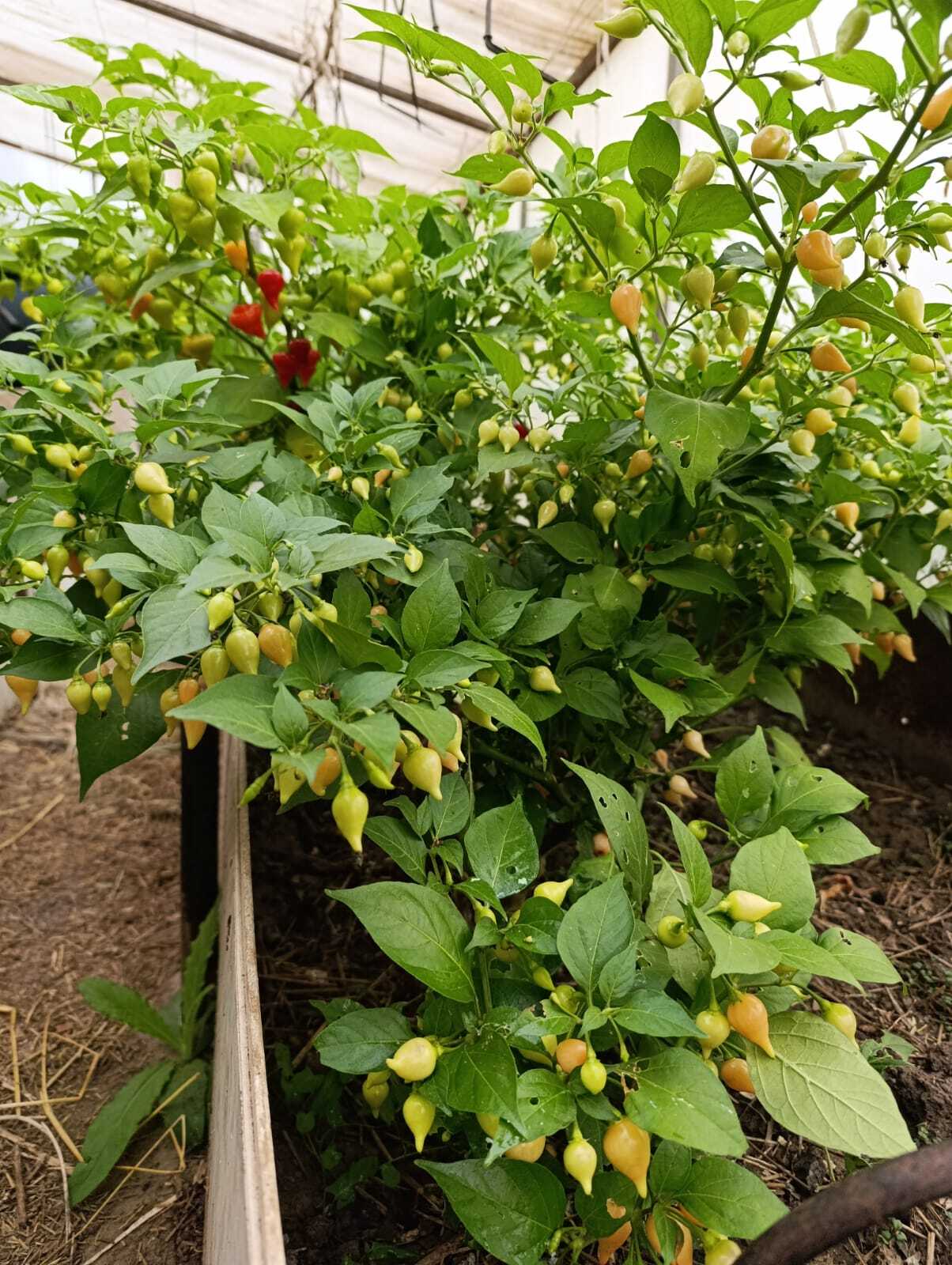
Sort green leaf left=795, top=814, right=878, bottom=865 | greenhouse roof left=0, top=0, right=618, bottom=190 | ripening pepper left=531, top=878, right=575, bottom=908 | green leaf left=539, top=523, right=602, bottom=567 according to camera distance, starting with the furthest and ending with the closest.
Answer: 1. greenhouse roof left=0, top=0, right=618, bottom=190
2. green leaf left=539, top=523, right=602, bottom=567
3. green leaf left=795, top=814, right=878, bottom=865
4. ripening pepper left=531, top=878, right=575, bottom=908

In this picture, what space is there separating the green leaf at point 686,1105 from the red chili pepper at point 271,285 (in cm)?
88

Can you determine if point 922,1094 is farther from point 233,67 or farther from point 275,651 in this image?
point 233,67

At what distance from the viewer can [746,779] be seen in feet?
2.27

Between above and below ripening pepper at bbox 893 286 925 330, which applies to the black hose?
below

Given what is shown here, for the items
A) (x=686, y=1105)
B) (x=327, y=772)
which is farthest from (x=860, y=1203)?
(x=327, y=772)

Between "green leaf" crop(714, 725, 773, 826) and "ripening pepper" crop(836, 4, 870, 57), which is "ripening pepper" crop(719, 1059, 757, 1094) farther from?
"ripening pepper" crop(836, 4, 870, 57)

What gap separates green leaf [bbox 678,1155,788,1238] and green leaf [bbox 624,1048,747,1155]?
0.05 metres

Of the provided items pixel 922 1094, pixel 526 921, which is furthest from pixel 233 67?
pixel 922 1094

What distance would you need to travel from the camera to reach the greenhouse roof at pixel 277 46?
5.61 feet

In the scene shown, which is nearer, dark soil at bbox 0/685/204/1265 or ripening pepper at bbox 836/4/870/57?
ripening pepper at bbox 836/4/870/57

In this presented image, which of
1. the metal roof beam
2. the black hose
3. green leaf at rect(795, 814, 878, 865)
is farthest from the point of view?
the metal roof beam

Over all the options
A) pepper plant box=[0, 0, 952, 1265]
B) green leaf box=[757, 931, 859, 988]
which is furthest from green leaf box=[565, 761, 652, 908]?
green leaf box=[757, 931, 859, 988]

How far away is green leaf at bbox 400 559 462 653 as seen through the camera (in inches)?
21.9

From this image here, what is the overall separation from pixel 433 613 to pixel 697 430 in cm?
24
